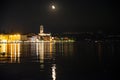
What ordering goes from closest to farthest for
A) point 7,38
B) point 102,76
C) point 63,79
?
1. point 63,79
2. point 102,76
3. point 7,38

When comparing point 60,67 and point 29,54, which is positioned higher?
point 29,54

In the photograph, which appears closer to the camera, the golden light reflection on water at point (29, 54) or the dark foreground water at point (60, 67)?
the dark foreground water at point (60, 67)

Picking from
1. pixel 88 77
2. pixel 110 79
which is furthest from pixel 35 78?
pixel 110 79

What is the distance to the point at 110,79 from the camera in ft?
53.7

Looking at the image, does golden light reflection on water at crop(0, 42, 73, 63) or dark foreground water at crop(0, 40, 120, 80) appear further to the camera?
golden light reflection on water at crop(0, 42, 73, 63)

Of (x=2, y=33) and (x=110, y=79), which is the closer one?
(x=110, y=79)

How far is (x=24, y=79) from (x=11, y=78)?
108 cm

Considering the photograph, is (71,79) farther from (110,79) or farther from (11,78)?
(11,78)

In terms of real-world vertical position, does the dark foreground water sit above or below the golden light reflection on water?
below

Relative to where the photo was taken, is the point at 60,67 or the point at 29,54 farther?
the point at 29,54

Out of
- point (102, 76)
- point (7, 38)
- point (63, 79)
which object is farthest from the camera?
point (7, 38)

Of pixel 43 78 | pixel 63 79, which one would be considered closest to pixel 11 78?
pixel 43 78

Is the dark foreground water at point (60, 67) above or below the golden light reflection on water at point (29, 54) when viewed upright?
below

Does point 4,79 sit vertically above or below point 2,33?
below
